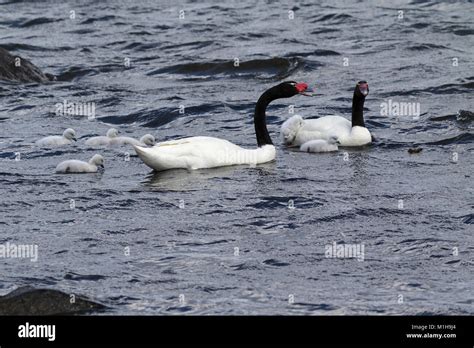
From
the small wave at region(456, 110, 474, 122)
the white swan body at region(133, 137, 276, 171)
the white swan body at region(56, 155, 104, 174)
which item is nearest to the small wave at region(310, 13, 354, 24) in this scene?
the small wave at region(456, 110, 474, 122)

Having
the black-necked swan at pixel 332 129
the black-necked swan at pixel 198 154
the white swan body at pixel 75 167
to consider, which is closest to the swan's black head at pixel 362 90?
the black-necked swan at pixel 332 129

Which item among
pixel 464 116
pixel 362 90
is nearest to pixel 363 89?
pixel 362 90

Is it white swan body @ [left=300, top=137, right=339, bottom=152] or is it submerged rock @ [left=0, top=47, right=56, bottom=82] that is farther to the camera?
submerged rock @ [left=0, top=47, right=56, bottom=82]

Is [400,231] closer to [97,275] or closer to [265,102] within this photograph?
[97,275]

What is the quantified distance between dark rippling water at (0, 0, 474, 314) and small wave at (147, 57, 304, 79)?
5 centimetres

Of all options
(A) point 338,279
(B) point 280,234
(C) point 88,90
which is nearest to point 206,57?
(C) point 88,90

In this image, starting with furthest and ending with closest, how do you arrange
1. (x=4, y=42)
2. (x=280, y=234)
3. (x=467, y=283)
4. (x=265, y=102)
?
(x=4, y=42), (x=265, y=102), (x=280, y=234), (x=467, y=283)

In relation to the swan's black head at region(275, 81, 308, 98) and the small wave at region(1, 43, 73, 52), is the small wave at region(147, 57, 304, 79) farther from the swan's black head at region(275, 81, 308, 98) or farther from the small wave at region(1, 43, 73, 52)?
the swan's black head at region(275, 81, 308, 98)

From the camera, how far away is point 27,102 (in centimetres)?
2052

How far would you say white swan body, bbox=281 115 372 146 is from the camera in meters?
17.4

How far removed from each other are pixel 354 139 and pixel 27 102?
228 inches

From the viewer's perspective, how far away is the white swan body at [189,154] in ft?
51.0

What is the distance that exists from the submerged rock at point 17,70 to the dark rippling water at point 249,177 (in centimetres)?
46
